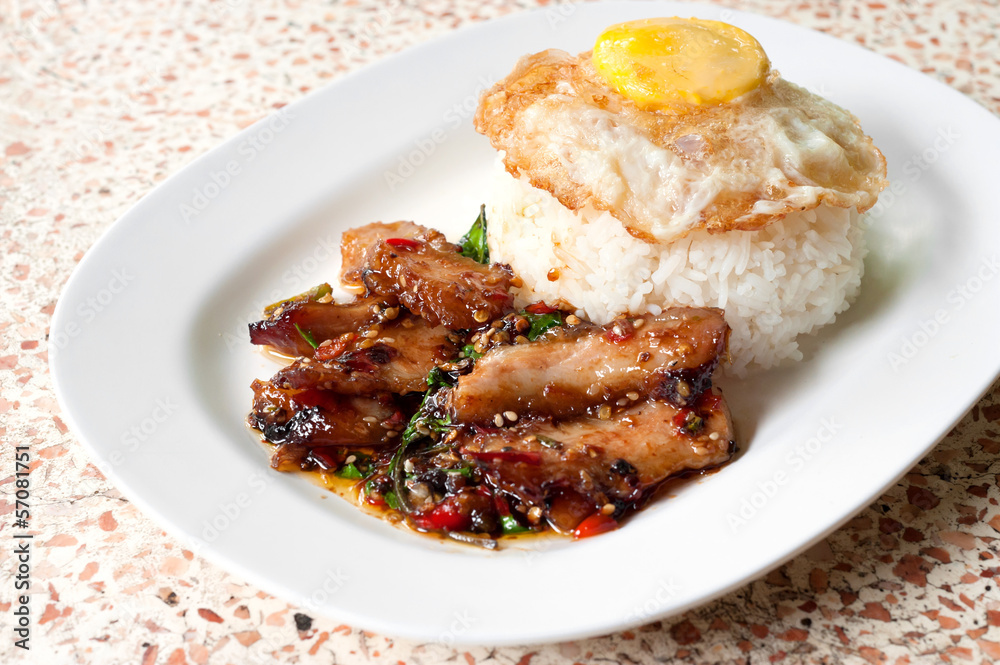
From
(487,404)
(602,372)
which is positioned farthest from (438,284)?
(602,372)

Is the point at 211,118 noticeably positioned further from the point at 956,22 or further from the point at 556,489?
the point at 956,22

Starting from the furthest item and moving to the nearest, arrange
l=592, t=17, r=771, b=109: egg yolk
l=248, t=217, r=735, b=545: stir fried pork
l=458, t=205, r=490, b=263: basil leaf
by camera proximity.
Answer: l=458, t=205, r=490, b=263: basil leaf, l=592, t=17, r=771, b=109: egg yolk, l=248, t=217, r=735, b=545: stir fried pork

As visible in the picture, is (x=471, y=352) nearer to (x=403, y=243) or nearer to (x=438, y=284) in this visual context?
(x=438, y=284)

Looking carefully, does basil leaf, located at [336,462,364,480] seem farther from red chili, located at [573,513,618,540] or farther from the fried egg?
the fried egg

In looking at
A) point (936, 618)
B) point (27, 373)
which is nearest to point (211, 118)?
point (27, 373)

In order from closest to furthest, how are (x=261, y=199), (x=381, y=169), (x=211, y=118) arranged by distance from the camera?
(x=261, y=199), (x=381, y=169), (x=211, y=118)

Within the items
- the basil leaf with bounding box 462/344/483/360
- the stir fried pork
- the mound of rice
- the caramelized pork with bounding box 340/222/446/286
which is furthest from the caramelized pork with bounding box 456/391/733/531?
the caramelized pork with bounding box 340/222/446/286
